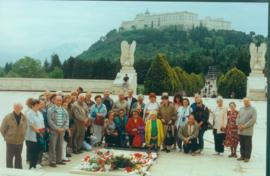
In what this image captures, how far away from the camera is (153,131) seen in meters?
7.39

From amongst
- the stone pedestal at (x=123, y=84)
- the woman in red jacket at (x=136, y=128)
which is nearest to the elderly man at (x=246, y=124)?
the woman in red jacket at (x=136, y=128)

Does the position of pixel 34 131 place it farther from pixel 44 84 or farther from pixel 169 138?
pixel 44 84

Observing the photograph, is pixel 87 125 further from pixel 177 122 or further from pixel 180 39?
pixel 180 39

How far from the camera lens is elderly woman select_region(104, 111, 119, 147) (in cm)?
769

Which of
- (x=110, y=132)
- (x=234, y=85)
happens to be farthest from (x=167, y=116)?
(x=234, y=85)

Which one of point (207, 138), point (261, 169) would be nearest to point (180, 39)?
point (207, 138)

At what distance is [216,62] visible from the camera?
3139cm

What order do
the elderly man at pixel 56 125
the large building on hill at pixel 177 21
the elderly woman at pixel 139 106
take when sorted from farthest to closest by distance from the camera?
the large building on hill at pixel 177 21 < the elderly woman at pixel 139 106 < the elderly man at pixel 56 125

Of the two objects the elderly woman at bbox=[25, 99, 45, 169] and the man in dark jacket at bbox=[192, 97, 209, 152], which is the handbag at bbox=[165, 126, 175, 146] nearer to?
the man in dark jacket at bbox=[192, 97, 209, 152]

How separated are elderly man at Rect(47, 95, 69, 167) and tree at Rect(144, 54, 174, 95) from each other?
522 inches

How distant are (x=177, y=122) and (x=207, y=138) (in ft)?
7.18

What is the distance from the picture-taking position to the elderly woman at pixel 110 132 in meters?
7.69

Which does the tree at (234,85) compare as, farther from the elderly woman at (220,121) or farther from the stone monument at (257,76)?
the elderly woman at (220,121)

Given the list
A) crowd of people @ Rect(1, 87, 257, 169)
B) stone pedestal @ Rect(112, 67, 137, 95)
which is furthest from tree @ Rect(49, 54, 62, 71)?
crowd of people @ Rect(1, 87, 257, 169)
